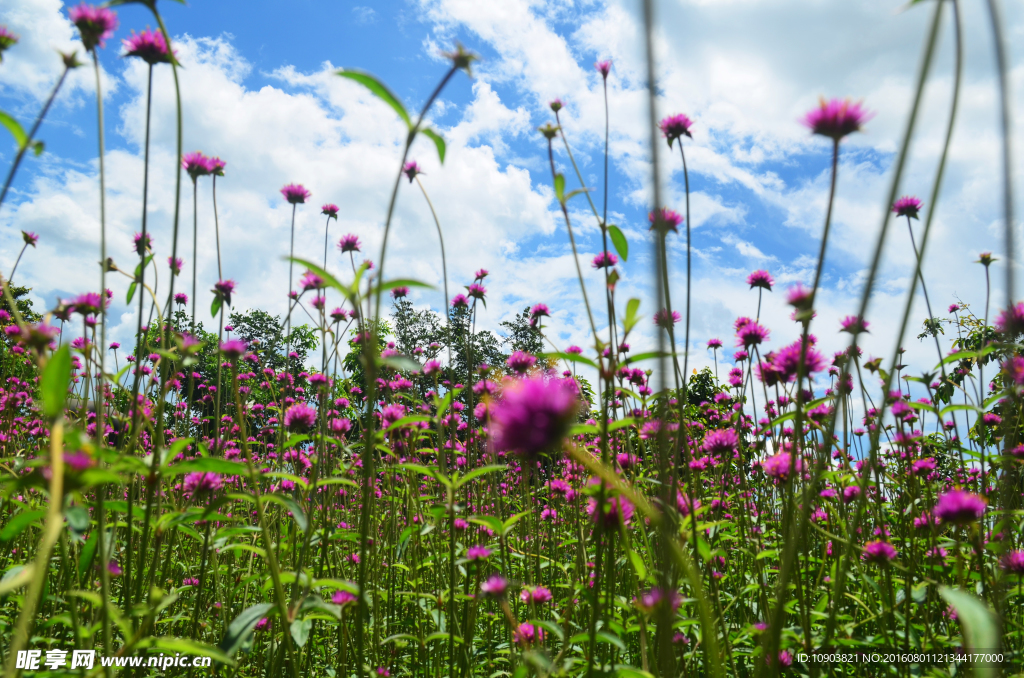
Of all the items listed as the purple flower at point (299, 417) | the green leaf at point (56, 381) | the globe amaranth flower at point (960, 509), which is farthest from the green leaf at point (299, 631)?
the globe amaranth flower at point (960, 509)

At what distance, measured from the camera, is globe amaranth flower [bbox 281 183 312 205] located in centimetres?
264

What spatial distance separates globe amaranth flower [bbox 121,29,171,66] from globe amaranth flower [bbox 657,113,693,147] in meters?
1.76

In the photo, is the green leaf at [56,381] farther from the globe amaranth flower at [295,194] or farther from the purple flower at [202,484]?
the globe amaranth flower at [295,194]

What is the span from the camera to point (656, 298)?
0.58 metres

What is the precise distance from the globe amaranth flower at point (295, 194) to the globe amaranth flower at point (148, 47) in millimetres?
1154

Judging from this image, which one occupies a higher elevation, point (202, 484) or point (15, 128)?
point (15, 128)

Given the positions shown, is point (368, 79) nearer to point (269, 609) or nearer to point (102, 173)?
point (102, 173)

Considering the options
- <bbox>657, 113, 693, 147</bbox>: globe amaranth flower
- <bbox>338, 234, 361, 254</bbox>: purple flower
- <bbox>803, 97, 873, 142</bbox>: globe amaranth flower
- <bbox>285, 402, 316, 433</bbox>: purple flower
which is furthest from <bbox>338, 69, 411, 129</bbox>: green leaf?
<bbox>338, 234, 361, 254</bbox>: purple flower

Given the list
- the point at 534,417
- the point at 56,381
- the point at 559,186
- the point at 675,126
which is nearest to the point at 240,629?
the point at 56,381

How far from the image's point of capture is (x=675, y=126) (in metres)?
2.13

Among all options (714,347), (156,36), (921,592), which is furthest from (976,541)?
(714,347)

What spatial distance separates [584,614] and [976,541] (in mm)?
1424

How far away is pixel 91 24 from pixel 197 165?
600 mm

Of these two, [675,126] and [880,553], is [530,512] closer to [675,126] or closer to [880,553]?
[880,553]
